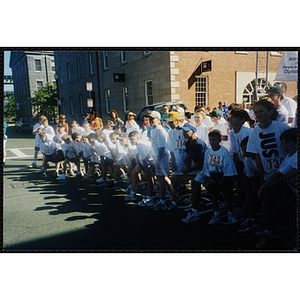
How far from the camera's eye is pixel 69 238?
12.9 ft

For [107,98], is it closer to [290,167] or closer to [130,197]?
[130,197]

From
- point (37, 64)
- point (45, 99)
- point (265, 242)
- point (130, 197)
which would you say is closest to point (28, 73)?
point (37, 64)

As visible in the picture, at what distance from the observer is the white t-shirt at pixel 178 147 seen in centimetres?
477

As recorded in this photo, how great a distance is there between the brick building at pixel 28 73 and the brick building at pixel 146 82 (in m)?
Result: 0.26

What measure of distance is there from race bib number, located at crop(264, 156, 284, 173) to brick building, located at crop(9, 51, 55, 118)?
11.4 ft

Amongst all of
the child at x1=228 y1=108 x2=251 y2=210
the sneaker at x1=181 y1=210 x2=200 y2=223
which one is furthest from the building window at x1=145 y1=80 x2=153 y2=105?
the sneaker at x1=181 y1=210 x2=200 y2=223

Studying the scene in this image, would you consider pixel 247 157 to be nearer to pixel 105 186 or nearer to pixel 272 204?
pixel 272 204

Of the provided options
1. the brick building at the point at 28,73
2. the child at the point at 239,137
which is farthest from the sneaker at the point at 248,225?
the brick building at the point at 28,73

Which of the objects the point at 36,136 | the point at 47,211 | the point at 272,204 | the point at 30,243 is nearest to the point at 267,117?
the point at 272,204

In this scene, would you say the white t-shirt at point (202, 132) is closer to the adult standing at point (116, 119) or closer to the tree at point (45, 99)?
the adult standing at point (116, 119)

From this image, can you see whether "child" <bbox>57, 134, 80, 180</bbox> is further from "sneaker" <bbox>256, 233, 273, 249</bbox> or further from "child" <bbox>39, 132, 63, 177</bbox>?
"sneaker" <bbox>256, 233, 273, 249</bbox>

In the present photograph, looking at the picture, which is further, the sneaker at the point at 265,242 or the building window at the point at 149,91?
the building window at the point at 149,91

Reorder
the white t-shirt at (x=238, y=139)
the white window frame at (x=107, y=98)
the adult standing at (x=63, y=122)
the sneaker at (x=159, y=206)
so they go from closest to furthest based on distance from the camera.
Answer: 1. the white t-shirt at (x=238, y=139)
2. the sneaker at (x=159, y=206)
3. the adult standing at (x=63, y=122)
4. the white window frame at (x=107, y=98)

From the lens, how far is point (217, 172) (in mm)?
4109
